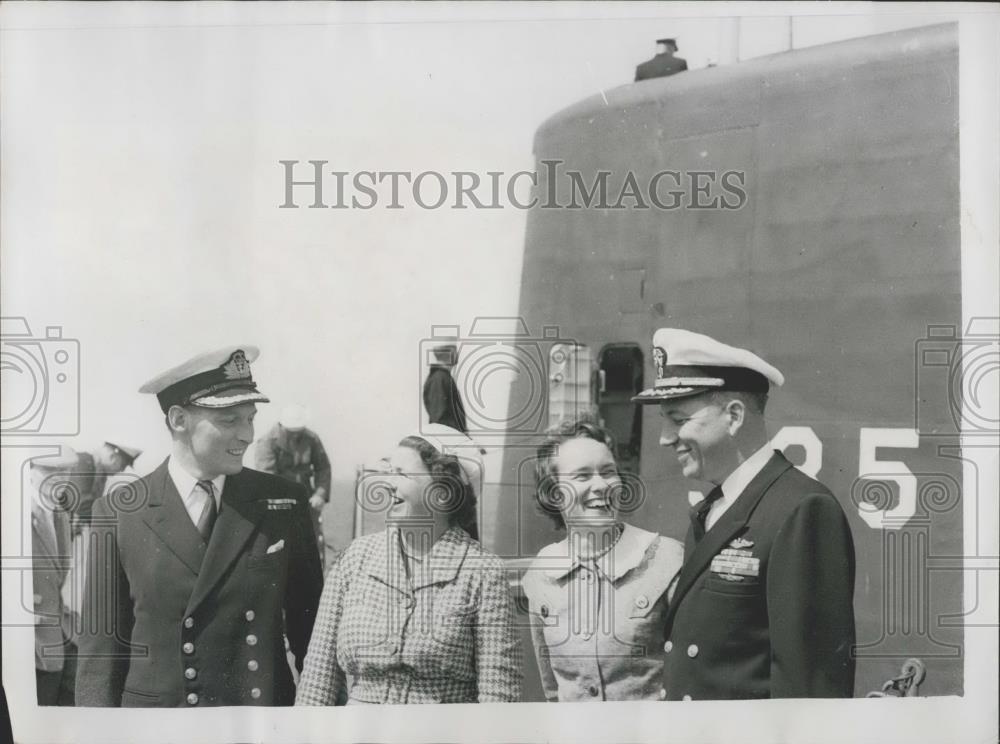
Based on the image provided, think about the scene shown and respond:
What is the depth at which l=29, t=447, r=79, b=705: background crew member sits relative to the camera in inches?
107

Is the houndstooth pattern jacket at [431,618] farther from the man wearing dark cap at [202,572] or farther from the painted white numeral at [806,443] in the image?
the painted white numeral at [806,443]

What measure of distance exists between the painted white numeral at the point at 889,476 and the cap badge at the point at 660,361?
0.50 m

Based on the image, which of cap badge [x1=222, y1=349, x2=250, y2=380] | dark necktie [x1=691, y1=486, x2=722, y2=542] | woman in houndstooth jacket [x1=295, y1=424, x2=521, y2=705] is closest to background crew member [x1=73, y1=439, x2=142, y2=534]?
cap badge [x1=222, y1=349, x2=250, y2=380]

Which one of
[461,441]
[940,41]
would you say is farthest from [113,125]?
[940,41]

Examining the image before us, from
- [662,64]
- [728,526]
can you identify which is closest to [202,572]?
[728,526]

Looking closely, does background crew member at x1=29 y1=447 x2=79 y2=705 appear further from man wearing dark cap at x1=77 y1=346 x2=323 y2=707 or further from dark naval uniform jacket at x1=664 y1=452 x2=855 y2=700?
dark naval uniform jacket at x1=664 y1=452 x2=855 y2=700

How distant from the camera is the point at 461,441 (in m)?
2.67

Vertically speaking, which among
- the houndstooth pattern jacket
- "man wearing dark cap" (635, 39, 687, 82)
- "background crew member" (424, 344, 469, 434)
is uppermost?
"man wearing dark cap" (635, 39, 687, 82)

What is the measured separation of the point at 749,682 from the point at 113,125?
6.45 ft

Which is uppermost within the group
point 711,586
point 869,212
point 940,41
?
point 940,41

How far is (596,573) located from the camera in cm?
268

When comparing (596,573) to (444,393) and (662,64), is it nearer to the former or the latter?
(444,393)

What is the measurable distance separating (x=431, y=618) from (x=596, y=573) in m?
0.40

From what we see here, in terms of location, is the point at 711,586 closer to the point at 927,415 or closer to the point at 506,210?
the point at 927,415
